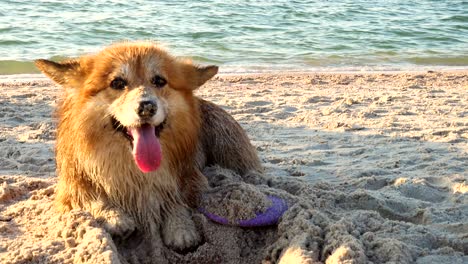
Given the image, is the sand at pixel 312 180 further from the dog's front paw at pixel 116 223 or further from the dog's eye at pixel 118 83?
the dog's eye at pixel 118 83

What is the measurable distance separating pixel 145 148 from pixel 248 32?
9903 millimetres

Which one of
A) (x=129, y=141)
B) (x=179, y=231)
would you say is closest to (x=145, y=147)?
(x=129, y=141)

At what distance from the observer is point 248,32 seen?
13.1m

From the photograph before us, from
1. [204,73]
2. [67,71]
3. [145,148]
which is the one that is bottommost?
[145,148]

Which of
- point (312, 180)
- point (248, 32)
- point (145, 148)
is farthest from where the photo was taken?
point (248, 32)

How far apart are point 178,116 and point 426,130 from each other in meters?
3.51

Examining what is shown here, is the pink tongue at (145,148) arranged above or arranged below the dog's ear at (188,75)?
below

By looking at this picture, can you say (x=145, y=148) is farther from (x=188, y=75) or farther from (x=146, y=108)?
(x=188, y=75)

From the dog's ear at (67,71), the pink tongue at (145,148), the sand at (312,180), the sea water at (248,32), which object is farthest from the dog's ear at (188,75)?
the sea water at (248,32)

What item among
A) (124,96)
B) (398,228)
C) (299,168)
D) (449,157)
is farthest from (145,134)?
(449,157)

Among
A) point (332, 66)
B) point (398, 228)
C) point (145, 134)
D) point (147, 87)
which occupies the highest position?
point (147, 87)

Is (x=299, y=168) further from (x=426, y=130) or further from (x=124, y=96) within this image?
(x=124, y=96)

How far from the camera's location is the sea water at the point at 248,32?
10797 millimetres

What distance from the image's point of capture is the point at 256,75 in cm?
945
